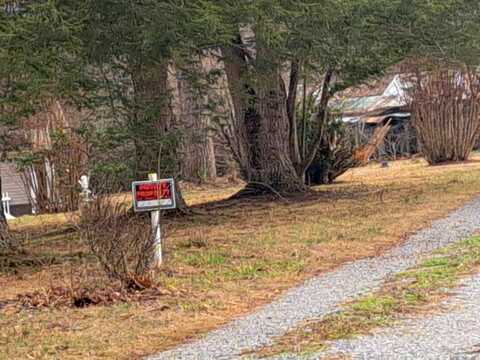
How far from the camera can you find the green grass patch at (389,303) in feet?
20.7

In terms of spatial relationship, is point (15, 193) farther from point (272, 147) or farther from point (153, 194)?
point (153, 194)

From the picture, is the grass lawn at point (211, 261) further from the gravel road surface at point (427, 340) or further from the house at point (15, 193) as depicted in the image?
the house at point (15, 193)

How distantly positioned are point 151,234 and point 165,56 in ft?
9.94

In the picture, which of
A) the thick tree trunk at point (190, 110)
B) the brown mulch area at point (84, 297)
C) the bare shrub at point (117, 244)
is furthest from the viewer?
the thick tree trunk at point (190, 110)

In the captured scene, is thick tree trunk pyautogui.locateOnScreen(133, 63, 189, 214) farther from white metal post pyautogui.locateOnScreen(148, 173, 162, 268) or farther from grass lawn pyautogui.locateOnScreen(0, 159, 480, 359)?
white metal post pyautogui.locateOnScreen(148, 173, 162, 268)

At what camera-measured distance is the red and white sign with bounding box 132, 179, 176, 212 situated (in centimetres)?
963

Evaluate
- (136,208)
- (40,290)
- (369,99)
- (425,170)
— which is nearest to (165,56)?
(136,208)

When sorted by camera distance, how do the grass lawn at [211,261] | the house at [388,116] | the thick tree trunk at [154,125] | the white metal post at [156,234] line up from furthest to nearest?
1. the house at [388,116]
2. the thick tree trunk at [154,125]
3. the white metal post at [156,234]
4. the grass lawn at [211,261]

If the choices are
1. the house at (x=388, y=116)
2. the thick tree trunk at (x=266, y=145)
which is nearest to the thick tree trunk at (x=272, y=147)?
the thick tree trunk at (x=266, y=145)

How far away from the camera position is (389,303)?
7.36 meters

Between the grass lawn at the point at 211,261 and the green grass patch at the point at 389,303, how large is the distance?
1.09m

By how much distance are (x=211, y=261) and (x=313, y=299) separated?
3.00 meters

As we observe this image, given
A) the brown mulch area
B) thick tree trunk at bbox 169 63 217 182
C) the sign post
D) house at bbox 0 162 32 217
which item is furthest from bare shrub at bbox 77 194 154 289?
house at bbox 0 162 32 217

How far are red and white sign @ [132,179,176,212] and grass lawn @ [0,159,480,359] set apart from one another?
88 cm
